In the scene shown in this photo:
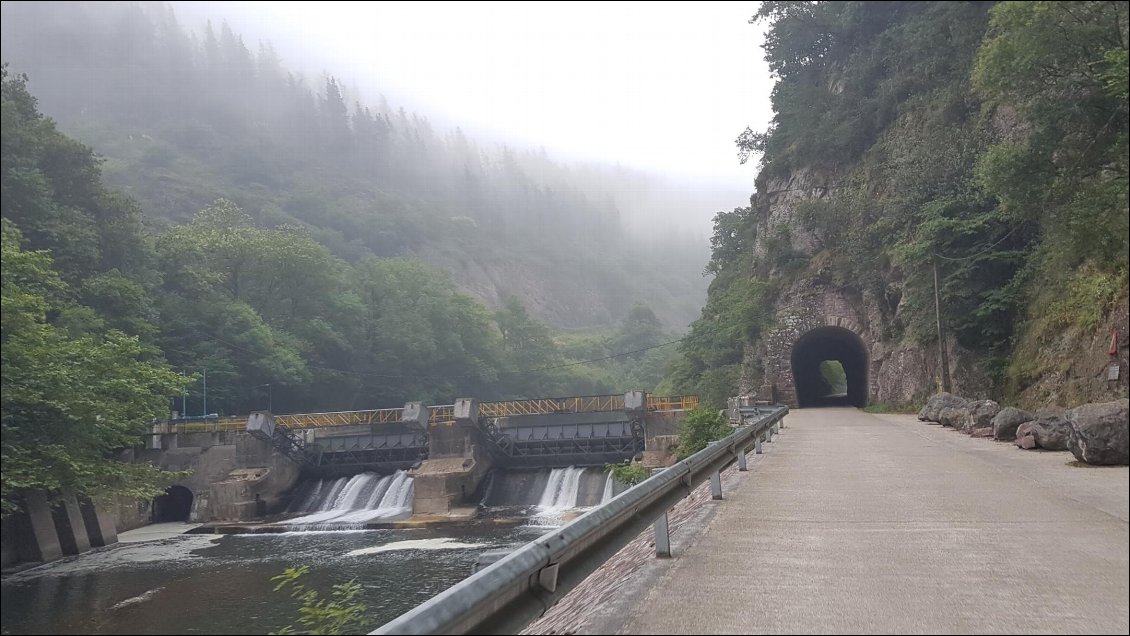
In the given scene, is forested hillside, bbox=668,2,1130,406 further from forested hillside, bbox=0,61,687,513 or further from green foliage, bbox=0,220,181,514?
forested hillside, bbox=0,61,687,513

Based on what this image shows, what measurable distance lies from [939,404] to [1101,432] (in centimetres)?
1317

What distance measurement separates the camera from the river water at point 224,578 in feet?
58.6

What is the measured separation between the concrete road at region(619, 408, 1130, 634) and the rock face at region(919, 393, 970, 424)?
11.2 meters

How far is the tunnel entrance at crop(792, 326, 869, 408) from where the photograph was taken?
39.3 m

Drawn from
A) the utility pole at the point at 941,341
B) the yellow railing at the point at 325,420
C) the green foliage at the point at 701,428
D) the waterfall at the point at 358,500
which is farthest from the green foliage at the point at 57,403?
the utility pole at the point at 941,341

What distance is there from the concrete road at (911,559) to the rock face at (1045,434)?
6.34ft

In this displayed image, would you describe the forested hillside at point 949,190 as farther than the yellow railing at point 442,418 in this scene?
No

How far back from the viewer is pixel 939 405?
21047 mm

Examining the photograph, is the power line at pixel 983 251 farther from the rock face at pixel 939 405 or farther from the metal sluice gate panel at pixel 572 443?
the metal sluice gate panel at pixel 572 443

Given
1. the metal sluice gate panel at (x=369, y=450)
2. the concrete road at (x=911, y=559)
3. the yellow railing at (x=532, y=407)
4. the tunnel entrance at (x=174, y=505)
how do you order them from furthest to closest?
the yellow railing at (x=532, y=407) < the metal sluice gate panel at (x=369, y=450) < the tunnel entrance at (x=174, y=505) < the concrete road at (x=911, y=559)

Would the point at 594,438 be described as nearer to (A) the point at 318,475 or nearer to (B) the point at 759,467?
(A) the point at 318,475

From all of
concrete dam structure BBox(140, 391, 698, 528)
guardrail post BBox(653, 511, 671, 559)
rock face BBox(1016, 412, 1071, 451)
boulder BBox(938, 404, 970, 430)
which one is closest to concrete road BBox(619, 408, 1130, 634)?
guardrail post BBox(653, 511, 671, 559)

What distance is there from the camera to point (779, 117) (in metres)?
48.2

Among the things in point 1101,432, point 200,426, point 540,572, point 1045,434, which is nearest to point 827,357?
point 1045,434
